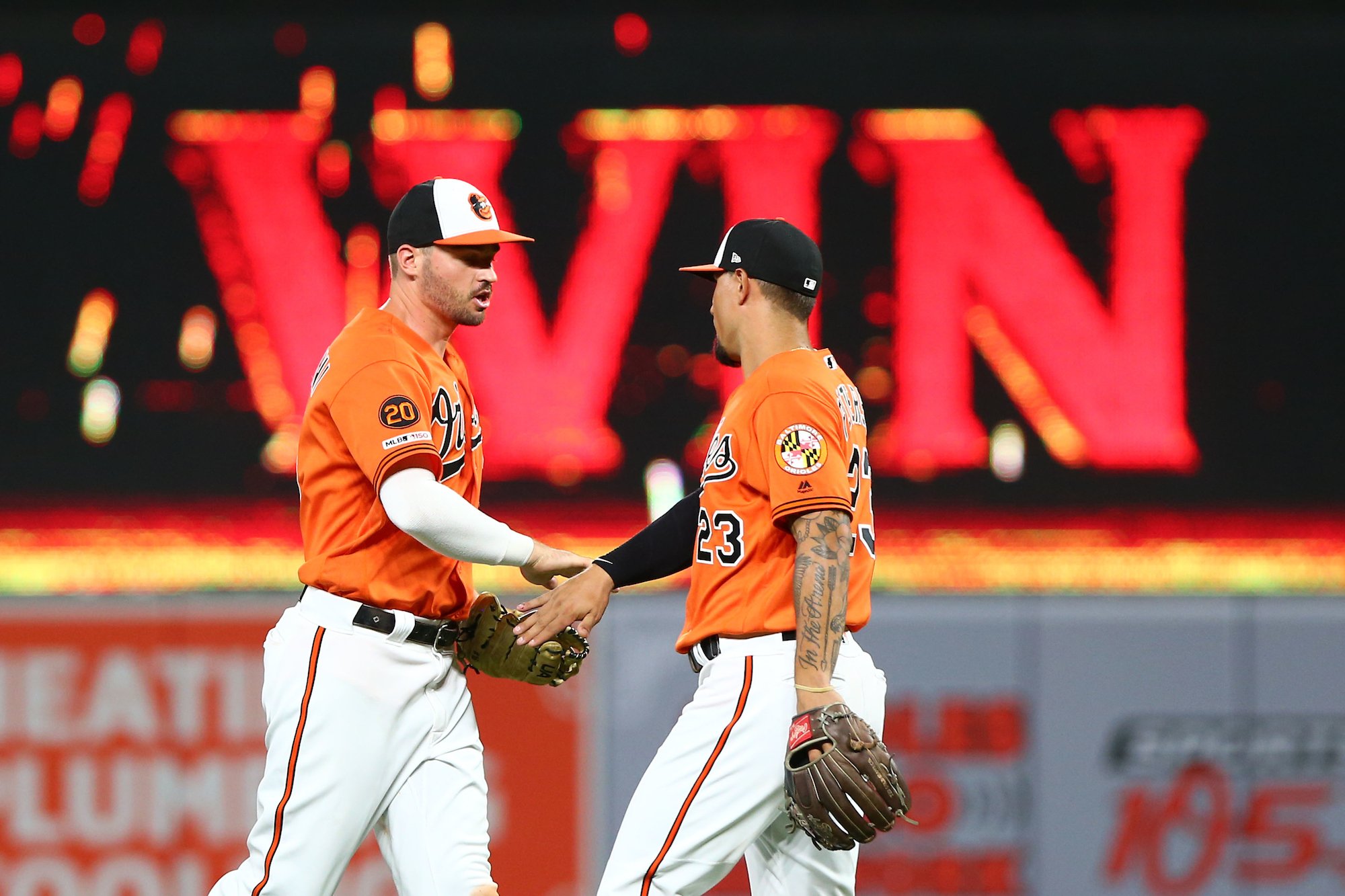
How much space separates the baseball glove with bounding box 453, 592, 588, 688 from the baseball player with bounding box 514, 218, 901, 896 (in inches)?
12.4

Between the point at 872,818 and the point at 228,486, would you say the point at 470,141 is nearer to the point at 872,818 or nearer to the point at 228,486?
the point at 228,486

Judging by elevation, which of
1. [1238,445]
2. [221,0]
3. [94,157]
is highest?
[221,0]

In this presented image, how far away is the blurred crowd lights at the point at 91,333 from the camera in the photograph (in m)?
5.66

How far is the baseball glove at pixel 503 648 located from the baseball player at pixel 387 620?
59 mm

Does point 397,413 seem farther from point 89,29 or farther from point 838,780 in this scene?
point 89,29

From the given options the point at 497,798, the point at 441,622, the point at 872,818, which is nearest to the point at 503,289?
the point at 497,798

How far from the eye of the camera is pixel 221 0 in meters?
5.86

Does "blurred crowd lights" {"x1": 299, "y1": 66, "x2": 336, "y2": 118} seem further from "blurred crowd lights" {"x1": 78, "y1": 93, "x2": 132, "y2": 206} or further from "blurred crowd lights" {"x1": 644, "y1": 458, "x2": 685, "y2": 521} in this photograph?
"blurred crowd lights" {"x1": 644, "y1": 458, "x2": 685, "y2": 521}

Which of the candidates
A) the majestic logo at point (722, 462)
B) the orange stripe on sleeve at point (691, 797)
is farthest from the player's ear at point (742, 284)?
the orange stripe on sleeve at point (691, 797)

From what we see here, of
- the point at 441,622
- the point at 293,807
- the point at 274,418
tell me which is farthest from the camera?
the point at 274,418

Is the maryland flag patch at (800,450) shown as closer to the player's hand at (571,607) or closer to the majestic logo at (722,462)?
the majestic logo at (722,462)

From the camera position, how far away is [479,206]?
290 cm

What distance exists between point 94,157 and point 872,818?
171 inches

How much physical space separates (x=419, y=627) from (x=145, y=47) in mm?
3783
